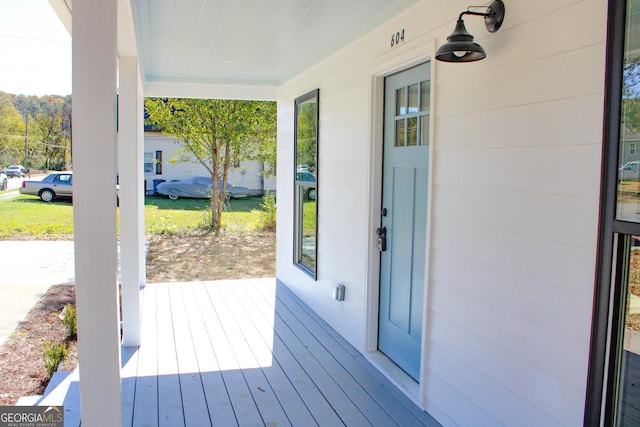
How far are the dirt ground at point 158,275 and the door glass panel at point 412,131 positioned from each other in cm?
278

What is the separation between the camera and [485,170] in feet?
7.76

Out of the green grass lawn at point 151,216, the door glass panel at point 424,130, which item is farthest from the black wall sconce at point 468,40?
the green grass lawn at point 151,216

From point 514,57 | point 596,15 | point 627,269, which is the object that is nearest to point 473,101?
point 514,57

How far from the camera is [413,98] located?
3.22 metres

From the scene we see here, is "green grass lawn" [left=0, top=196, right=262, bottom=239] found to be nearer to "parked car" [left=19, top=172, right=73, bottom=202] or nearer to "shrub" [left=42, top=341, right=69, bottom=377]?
"parked car" [left=19, top=172, right=73, bottom=202]

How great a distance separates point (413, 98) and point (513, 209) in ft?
4.20

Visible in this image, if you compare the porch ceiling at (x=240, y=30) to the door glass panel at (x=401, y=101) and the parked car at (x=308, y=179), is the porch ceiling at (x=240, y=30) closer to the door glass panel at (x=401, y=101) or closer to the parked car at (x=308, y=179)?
the door glass panel at (x=401, y=101)

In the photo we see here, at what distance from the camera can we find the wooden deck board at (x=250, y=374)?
291 centimetres

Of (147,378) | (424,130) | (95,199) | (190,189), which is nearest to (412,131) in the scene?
(424,130)

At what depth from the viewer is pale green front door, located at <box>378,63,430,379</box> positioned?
3.14 meters

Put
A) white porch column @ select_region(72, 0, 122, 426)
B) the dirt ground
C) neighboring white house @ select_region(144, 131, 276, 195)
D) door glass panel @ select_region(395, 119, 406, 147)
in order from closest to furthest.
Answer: white porch column @ select_region(72, 0, 122, 426), the dirt ground, door glass panel @ select_region(395, 119, 406, 147), neighboring white house @ select_region(144, 131, 276, 195)

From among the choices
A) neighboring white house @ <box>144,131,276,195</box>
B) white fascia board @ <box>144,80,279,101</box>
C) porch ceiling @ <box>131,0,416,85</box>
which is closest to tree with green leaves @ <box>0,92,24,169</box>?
porch ceiling @ <box>131,0,416,85</box>

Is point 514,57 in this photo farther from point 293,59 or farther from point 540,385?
point 293,59

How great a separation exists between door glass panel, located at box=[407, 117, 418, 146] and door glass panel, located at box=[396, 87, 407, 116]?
0.11 meters
